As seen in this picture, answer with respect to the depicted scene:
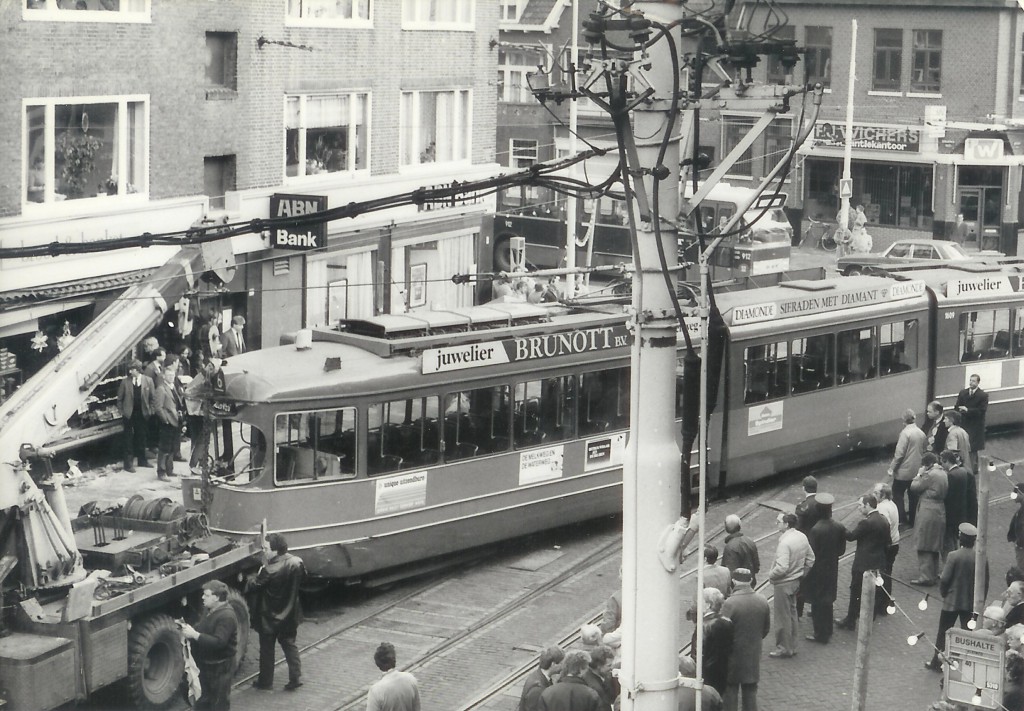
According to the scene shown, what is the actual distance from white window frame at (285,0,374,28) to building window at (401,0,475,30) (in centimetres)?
93

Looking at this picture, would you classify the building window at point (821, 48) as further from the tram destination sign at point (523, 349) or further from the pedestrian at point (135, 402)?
the pedestrian at point (135, 402)

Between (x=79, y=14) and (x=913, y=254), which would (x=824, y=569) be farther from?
(x=913, y=254)

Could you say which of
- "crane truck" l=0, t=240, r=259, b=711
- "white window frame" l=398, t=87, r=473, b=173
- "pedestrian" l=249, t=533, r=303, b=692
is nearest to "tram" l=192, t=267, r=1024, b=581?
"crane truck" l=0, t=240, r=259, b=711

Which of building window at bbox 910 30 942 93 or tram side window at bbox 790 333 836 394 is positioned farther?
building window at bbox 910 30 942 93

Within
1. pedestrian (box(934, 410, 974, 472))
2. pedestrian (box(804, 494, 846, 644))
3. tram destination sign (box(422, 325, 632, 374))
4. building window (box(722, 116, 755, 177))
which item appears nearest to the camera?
pedestrian (box(804, 494, 846, 644))

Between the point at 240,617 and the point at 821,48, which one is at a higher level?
the point at 821,48

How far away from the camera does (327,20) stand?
29.0 meters

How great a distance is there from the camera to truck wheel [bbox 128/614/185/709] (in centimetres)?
1361

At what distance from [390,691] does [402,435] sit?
592 cm

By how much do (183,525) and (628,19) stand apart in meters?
7.79

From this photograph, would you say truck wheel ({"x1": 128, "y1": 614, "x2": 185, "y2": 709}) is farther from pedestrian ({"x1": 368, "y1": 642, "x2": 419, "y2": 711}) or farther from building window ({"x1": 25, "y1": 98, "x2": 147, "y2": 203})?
building window ({"x1": 25, "y1": 98, "x2": 147, "y2": 203})

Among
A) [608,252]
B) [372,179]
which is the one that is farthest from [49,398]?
[608,252]

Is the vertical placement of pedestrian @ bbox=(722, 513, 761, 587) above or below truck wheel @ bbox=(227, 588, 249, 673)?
above

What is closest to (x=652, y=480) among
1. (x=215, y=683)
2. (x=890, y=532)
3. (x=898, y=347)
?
(x=215, y=683)
